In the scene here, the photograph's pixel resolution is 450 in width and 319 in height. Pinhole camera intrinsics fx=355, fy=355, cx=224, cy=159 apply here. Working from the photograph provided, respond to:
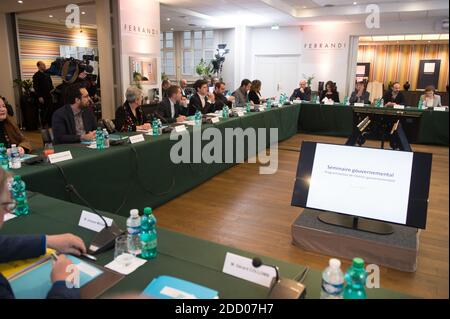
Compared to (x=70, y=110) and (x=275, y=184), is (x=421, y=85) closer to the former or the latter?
(x=275, y=184)

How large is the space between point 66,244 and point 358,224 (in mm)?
1895

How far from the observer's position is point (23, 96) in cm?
812

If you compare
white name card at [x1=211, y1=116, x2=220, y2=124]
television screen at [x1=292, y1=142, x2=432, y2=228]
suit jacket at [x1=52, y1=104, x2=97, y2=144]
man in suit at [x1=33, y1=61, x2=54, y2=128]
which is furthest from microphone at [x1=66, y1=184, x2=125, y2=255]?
man in suit at [x1=33, y1=61, x2=54, y2=128]

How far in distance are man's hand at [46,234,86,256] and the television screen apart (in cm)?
151

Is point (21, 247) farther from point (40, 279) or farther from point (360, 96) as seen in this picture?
point (360, 96)

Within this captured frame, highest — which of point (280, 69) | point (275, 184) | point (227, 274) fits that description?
point (280, 69)

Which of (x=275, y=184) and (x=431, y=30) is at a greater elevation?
(x=431, y=30)

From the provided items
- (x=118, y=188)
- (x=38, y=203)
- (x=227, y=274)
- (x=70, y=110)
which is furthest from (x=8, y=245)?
(x=70, y=110)

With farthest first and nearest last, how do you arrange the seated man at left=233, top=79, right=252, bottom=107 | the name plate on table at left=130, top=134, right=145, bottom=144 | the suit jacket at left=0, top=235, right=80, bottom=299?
the seated man at left=233, top=79, right=252, bottom=107
the name plate on table at left=130, top=134, right=145, bottom=144
the suit jacket at left=0, top=235, right=80, bottom=299

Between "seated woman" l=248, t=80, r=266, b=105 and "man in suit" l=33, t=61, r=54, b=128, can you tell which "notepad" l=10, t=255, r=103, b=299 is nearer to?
"seated woman" l=248, t=80, r=266, b=105

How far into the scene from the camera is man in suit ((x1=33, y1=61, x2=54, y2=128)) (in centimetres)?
782

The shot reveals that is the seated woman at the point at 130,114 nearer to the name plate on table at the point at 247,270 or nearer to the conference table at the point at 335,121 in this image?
the name plate on table at the point at 247,270
